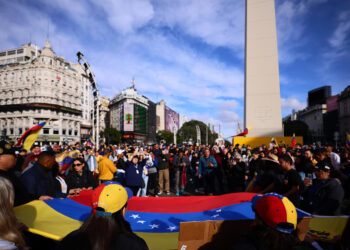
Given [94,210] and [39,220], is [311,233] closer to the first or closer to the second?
[94,210]

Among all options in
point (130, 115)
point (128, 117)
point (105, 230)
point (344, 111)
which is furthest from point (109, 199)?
point (344, 111)

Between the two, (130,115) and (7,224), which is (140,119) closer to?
(130,115)

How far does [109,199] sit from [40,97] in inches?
2974

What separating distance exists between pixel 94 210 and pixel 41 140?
233ft

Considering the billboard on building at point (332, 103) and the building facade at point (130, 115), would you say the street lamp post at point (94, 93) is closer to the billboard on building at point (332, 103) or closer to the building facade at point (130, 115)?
the building facade at point (130, 115)

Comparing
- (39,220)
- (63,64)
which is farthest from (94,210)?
(63,64)

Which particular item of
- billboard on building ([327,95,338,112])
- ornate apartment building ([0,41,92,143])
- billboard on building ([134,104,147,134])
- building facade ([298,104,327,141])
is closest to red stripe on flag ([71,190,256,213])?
ornate apartment building ([0,41,92,143])

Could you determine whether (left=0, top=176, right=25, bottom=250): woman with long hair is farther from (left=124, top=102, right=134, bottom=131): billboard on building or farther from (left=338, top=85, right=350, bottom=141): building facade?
(left=338, top=85, right=350, bottom=141): building facade

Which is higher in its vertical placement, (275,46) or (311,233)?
(275,46)

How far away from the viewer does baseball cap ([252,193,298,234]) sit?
1410mm

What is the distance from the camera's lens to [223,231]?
205 centimetres

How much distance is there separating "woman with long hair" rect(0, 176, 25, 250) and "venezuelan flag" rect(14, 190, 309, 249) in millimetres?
996

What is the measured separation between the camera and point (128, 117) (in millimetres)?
85438

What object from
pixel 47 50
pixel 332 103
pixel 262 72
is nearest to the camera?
pixel 262 72
